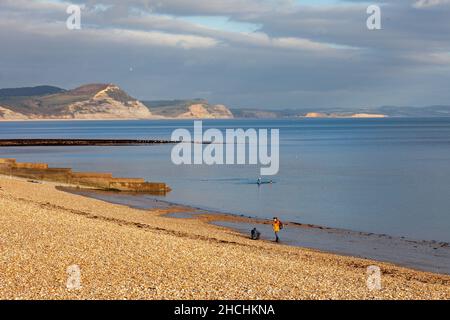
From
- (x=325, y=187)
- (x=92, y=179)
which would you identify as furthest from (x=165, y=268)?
(x=325, y=187)

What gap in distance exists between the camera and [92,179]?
5175cm

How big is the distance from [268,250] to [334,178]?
42.0 meters

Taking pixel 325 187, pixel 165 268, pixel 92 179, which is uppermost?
pixel 165 268

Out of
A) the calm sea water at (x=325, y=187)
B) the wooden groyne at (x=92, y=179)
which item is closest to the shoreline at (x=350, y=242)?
the calm sea water at (x=325, y=187)

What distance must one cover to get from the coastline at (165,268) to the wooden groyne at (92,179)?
72.1 feet

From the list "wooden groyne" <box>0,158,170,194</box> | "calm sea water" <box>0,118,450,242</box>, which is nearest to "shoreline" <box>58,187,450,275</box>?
"calm sea water" <box>0,118,450,242</box>

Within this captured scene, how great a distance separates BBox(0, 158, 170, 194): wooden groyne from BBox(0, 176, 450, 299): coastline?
2198 cm

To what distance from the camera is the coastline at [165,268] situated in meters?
14.8

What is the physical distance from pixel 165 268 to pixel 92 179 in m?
35.5

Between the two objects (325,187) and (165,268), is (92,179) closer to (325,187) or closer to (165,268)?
(325,187)

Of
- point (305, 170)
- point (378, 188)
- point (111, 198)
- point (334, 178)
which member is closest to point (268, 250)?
point (111, 198)

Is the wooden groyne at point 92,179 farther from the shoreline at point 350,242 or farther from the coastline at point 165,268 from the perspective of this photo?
the coastline at point 165,268

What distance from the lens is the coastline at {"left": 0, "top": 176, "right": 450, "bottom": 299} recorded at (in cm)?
1478
